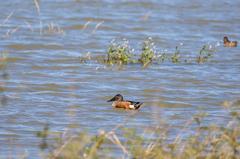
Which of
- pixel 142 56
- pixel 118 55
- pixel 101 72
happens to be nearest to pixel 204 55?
pixel 142 56

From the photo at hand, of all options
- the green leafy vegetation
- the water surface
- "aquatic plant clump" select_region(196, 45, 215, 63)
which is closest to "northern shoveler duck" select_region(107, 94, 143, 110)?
the water surface

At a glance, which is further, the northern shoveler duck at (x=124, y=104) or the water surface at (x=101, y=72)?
the northern shoveler duck at (x=124, y=104)

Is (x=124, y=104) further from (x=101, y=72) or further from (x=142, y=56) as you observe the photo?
(x=142, y=56)

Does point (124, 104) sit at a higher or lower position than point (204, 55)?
lower

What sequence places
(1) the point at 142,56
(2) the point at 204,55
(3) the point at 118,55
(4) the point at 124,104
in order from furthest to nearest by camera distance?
(2) the point at 204,55 → (1) the point at 142,56 → (3) the point at 118,55 → (4) the point at 124,104

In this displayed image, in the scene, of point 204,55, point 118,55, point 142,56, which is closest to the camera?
point 118,55

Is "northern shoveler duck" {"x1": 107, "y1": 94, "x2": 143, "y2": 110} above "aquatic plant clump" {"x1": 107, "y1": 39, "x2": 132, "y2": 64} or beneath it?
beneath

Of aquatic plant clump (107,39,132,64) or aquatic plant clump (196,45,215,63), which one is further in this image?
aquatic plant clump (196,45,215,63)

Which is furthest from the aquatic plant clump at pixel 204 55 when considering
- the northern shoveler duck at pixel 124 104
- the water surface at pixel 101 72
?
the northern shoveler duck at pixel 124 104

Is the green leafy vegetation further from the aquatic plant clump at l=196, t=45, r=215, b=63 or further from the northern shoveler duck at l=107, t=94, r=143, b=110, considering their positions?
the northern shoveler duck at l=107, t=94, r=143, b=110

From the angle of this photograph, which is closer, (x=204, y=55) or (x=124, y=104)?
(x=124, y=104)

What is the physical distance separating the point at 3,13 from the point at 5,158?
11.0 metres

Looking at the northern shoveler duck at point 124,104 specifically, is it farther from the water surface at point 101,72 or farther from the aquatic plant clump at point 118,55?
the aquatic plant clump at point 118,55

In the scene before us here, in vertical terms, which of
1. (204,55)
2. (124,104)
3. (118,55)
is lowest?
(124,104)
